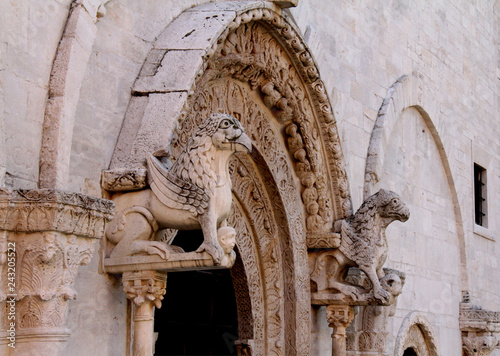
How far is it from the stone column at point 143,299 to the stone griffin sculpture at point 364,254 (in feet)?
8.38

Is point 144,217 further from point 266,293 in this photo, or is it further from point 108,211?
point 266,293

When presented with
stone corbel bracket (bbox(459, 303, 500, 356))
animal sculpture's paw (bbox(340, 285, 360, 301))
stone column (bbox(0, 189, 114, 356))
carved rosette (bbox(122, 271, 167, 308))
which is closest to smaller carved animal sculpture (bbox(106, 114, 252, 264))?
carved rosette (bbox(122, 271, 167, 308))

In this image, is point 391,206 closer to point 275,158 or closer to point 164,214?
point 275,158

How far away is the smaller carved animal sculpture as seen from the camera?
Answer: 483cm

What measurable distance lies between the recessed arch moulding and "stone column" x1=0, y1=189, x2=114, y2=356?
176 cm

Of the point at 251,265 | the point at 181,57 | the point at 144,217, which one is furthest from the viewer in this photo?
the point at 251,265

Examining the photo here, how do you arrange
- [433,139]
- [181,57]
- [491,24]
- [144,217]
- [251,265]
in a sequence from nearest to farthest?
1. [144,217]
2. [181,57]
3. [251,265]
4. [433,139]
5. [491,24]

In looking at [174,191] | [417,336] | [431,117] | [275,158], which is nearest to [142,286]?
[174,191]

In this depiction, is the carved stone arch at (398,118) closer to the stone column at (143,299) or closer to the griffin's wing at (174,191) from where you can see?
the griffin's wing at (174,191)

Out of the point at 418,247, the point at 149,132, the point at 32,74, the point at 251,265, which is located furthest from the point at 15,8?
the point at 418,247

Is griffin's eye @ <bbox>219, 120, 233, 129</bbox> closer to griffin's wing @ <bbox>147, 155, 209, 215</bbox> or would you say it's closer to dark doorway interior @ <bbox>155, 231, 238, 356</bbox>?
griffin's wing @ <bbox>147, 155, 209, 215</bbox>

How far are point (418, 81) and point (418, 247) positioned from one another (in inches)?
71.0

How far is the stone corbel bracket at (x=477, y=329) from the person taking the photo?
32.8 ft

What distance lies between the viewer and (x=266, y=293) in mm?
7199
